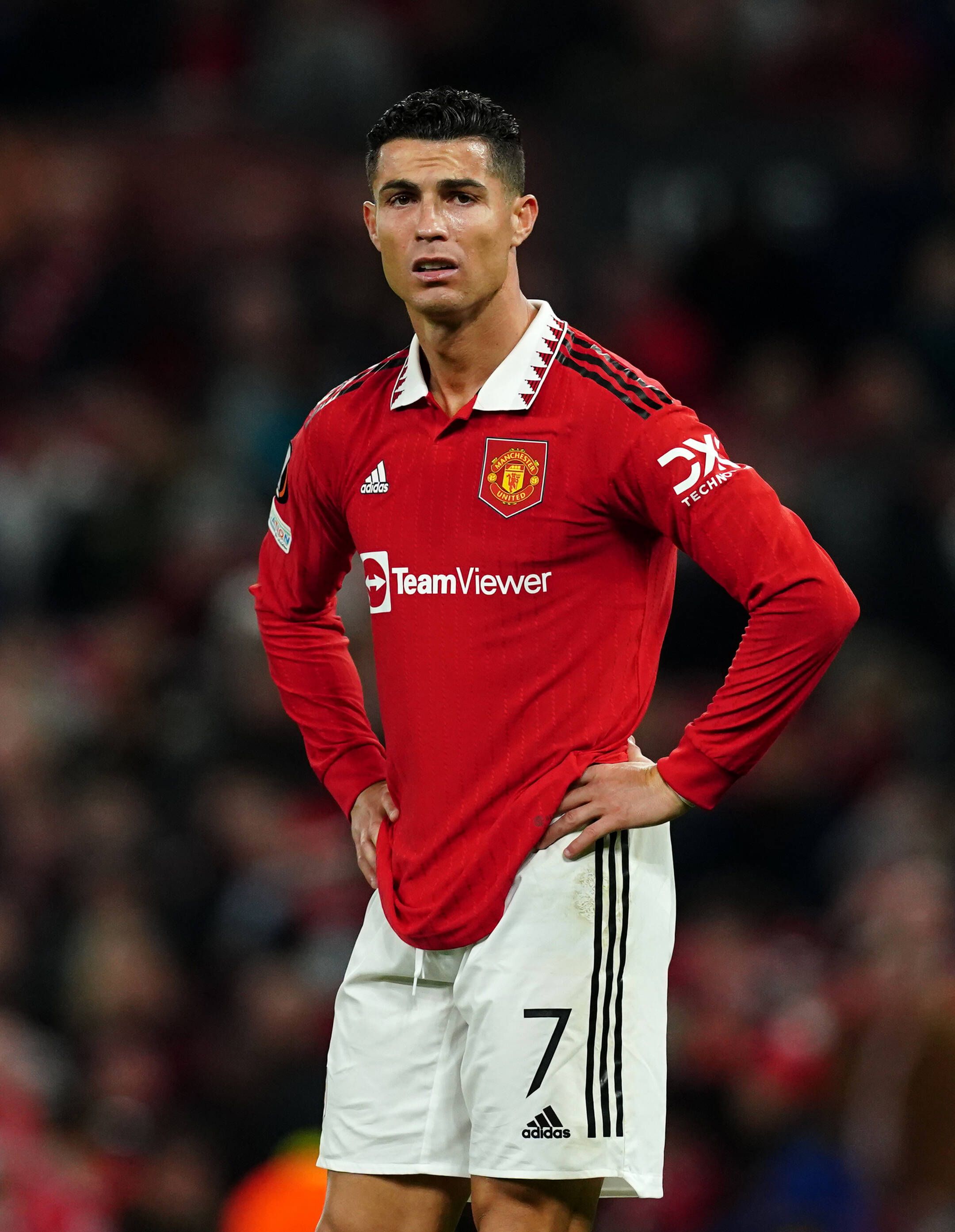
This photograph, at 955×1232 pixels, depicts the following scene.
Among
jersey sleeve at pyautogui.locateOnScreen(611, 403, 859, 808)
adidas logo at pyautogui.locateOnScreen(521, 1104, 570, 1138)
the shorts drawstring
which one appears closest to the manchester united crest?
jersey sleeve at pyautogui.locateOnScreen(611, 403, 859, 808)

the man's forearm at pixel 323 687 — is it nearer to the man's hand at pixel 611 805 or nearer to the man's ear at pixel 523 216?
the man's hand at pixel 611 805

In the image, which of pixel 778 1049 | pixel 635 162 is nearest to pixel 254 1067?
pixel 778 1049

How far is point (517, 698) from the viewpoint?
3.44 m

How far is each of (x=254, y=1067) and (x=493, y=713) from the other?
374cm

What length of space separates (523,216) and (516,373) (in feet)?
0.99

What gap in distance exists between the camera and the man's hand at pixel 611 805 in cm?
339

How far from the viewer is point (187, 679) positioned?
8117 millimetres

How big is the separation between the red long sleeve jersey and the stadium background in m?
3.02

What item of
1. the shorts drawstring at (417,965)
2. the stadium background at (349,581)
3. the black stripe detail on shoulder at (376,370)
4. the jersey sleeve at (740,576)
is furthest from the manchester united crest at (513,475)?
the stadium background at (349,581)

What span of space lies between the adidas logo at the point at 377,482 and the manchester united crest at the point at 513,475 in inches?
8.0

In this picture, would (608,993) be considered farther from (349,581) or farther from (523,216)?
(349,581)

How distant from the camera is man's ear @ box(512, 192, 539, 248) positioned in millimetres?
3551

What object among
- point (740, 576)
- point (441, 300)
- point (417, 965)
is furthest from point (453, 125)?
point (417, 965)

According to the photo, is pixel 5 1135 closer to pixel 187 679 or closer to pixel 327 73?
pixel 187 679
